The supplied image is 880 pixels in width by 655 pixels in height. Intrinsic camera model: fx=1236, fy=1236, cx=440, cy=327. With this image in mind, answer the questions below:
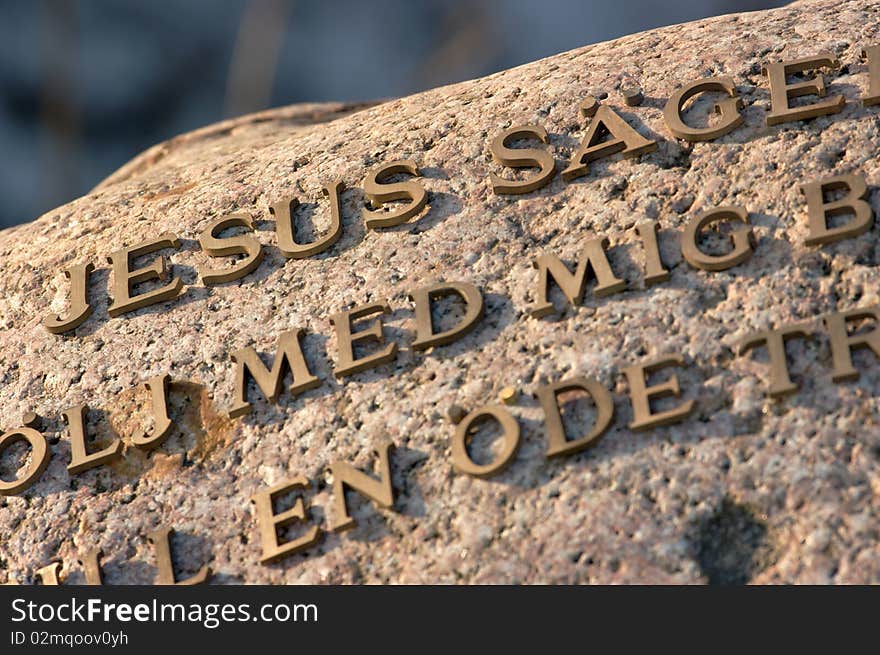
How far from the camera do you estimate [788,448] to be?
2.48 m

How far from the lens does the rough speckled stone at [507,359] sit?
2.47 meters

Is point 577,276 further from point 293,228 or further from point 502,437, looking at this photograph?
point 293,228

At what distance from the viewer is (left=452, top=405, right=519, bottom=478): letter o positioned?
2619 millimetres

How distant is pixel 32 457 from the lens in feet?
10.0

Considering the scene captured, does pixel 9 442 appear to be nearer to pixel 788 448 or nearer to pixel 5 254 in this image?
pixel 5 254

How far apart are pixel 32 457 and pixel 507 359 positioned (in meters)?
1.22

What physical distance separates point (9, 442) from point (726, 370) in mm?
1783

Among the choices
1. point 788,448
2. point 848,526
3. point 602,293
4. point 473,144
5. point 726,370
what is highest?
point 473,144

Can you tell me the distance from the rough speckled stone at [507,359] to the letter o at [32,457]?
0.04m

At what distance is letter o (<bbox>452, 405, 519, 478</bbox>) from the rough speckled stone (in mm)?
31

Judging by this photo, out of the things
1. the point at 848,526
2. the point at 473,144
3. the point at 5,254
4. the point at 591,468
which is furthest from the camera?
the point at 5,254

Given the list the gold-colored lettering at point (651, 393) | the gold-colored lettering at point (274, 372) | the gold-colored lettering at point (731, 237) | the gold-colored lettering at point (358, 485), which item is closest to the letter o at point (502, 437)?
the gold-colored lettering at point (358, 485)

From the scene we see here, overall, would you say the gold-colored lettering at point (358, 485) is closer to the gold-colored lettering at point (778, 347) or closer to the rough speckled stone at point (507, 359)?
the rough speckled stone at point (507, 359)
